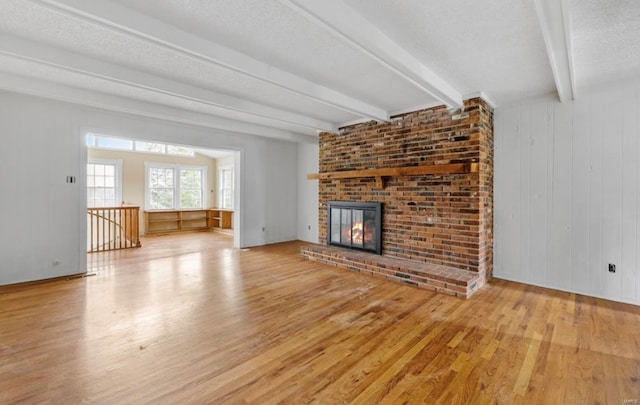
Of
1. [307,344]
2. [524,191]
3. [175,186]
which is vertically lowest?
[307,344]

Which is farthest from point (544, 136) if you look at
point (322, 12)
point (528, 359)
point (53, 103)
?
point (53, 103)

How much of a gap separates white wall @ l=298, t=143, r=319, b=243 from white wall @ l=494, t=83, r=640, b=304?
12.8 feet

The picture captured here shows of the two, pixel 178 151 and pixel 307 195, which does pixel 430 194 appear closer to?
pixel 307 195

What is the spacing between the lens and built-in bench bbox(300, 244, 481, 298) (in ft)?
11.5

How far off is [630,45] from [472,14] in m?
1.62

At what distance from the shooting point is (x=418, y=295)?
3494 millimetres

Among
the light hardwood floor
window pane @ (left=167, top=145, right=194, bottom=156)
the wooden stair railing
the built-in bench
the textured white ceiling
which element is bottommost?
the light hardwood floor

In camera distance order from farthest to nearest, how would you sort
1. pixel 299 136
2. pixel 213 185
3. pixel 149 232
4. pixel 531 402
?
1. pixel 213 185
2. pixel 149 232
3. pixel 299 136
4. pixel 531 402

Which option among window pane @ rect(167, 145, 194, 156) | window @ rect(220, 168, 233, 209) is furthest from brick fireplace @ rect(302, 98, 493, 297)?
window pane @ rect(167, 145, 194, 156)

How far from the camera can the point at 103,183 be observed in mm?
7746

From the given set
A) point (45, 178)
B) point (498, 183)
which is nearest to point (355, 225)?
point (498, 183)

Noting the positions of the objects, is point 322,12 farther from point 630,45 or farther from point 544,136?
point 544,136

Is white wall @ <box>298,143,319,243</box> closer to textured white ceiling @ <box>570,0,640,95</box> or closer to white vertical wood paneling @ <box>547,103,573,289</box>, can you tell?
white vertical wood paneling @ <box>547,103,573,289</box>

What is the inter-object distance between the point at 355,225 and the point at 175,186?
6.61 m
